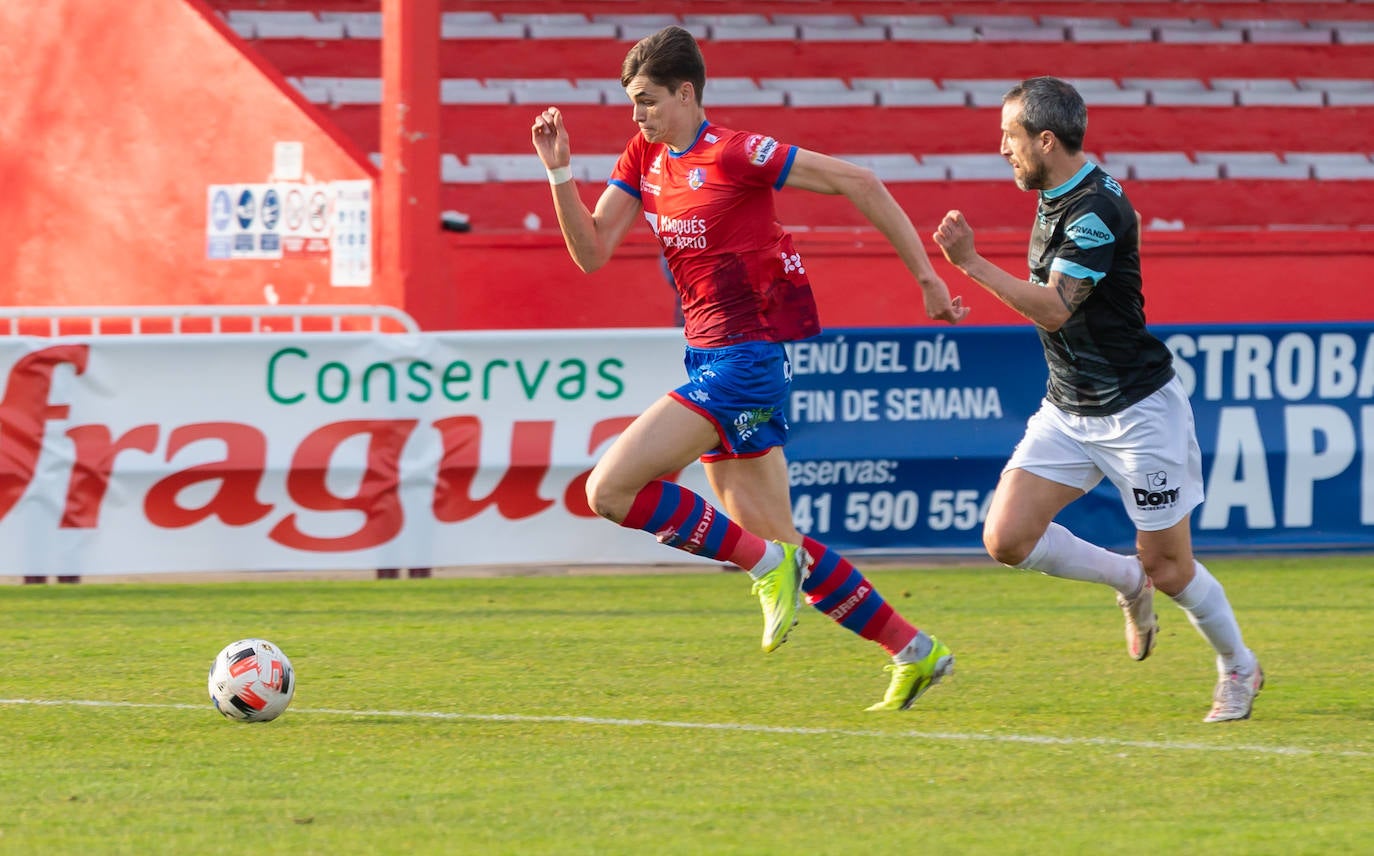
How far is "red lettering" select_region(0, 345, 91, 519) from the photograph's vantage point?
31.9 feet

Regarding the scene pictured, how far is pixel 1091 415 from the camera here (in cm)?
590

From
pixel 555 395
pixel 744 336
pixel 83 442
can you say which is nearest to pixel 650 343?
pixel 555 395

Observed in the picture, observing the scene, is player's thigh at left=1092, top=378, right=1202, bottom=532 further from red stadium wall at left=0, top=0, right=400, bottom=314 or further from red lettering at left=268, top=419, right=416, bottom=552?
red stadium wall at left=0, top=0, right=400, bottom=314

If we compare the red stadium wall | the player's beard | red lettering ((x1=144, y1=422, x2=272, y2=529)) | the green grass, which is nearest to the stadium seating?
the red stadium wall

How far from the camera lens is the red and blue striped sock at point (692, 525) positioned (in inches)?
227

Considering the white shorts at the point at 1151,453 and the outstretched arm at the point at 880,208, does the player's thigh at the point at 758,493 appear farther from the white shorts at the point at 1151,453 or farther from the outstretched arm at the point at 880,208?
the white shorts at the point at 1151,453

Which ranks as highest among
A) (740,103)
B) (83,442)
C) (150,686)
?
(740,103)

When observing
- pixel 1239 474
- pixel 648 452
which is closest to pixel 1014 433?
pixel 1239 474

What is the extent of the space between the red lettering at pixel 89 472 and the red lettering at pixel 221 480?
224 millimetres

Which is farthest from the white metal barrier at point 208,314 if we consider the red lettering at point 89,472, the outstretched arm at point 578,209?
the outstretched arm at point 578,209

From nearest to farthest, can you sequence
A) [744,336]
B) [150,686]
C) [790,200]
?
[744,336]
[150,686]
[790,200]

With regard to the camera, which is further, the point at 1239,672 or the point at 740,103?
the point at 740,103

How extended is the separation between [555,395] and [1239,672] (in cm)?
507

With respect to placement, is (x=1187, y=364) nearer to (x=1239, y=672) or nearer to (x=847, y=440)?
(x=847, y=440)
